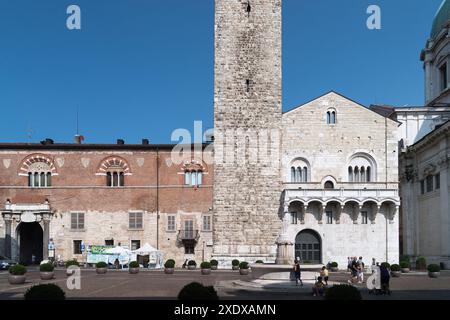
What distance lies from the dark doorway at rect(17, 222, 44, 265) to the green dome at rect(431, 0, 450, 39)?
45.6 metres

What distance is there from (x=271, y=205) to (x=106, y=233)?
47.7 ft

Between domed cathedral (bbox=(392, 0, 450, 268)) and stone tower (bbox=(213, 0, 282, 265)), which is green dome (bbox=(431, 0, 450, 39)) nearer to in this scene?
domed cathedral (bbox=(392, 0, 450, 268))

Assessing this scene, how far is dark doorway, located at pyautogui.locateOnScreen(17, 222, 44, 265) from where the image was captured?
50750 mm

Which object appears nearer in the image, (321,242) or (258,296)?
(258,296)

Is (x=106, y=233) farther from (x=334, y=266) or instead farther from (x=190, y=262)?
(x=334, y=266)

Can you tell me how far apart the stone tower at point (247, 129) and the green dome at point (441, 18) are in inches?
905

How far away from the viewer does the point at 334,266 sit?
4122cm

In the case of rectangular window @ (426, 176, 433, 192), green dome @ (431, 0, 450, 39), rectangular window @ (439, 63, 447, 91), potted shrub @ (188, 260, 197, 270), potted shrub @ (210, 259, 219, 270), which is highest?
green dome @ (431, 0, 450, 39)

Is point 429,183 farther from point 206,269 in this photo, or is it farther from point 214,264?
point 206,269

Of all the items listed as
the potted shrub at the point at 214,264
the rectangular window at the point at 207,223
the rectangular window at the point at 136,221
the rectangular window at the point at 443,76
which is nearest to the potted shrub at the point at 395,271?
the potted shrub at the point at 214,264

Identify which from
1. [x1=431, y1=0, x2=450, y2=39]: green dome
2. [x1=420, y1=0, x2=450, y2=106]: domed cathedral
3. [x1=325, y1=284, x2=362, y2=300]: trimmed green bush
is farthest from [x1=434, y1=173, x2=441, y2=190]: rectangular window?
[x1=325, y1=284, x2=362, y2=300]: trimmed green bush

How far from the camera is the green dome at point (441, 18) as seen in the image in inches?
2303

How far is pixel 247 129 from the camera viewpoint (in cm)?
4462

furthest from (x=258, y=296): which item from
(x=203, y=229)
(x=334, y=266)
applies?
(x=203, y=229)
